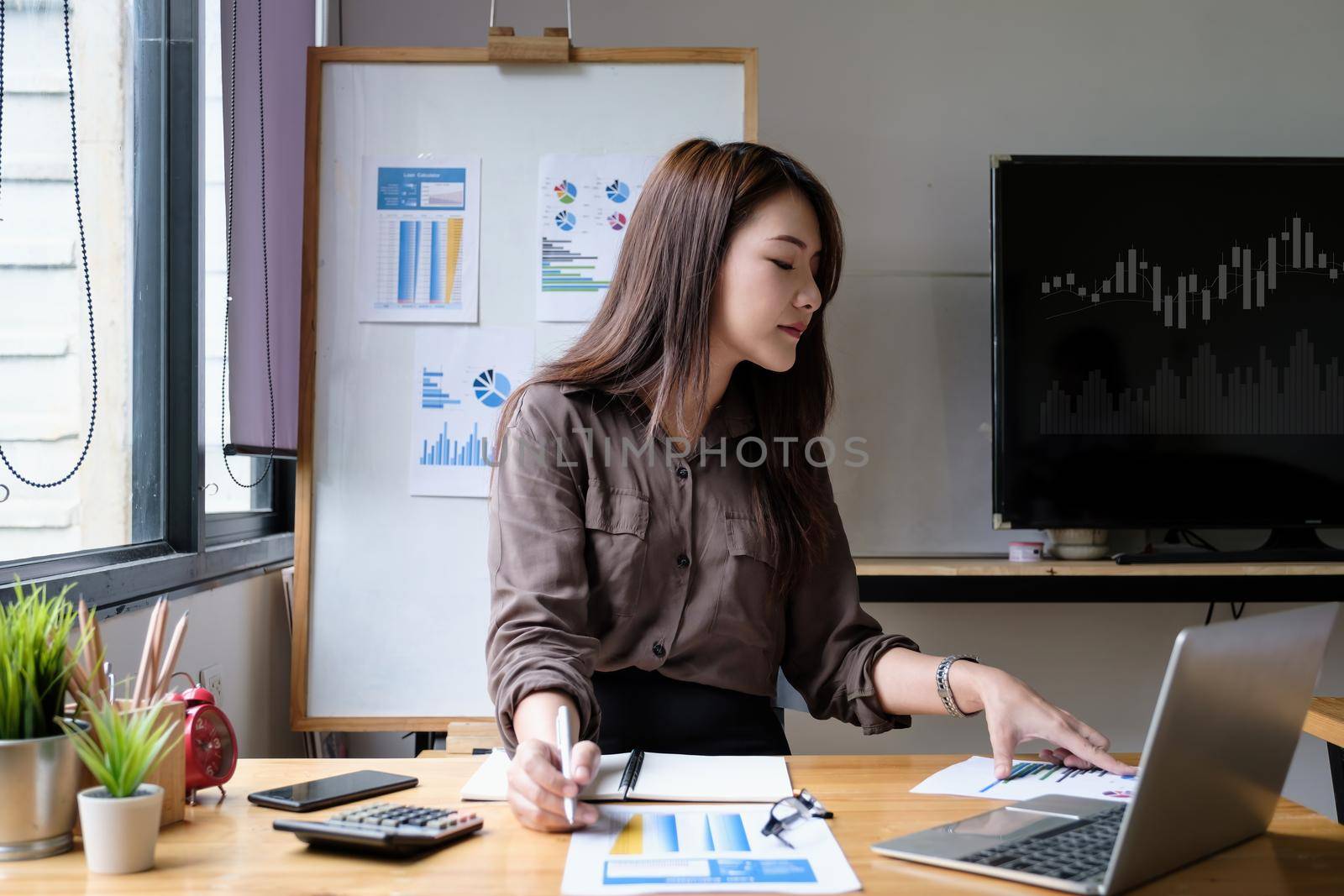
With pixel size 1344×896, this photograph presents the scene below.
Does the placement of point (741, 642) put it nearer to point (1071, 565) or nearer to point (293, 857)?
point (293, 857)

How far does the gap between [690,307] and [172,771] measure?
0.86 meters

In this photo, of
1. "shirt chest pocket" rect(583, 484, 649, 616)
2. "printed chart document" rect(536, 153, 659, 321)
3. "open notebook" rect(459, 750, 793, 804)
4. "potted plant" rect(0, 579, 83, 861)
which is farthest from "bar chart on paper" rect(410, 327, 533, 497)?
"potted plant" rect(0, 579, 83, 861)

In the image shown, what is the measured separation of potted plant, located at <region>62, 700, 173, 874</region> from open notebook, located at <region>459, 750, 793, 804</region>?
270 millimetres

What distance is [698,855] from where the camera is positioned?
30.9 inches

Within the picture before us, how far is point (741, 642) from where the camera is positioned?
4.66 ft

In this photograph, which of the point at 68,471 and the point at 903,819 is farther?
the point at 68,471

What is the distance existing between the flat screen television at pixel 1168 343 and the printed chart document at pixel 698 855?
1.65m

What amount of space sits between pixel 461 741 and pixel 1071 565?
133cm

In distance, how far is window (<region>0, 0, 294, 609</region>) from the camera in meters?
1.50

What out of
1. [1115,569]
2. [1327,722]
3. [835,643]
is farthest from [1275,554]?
[835,643]

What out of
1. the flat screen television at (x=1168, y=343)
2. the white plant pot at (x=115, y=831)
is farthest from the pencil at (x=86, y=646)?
the flat screen television at (x=1168, y=343)

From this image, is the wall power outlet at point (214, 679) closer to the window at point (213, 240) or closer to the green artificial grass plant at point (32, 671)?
the window at point (213, 240)

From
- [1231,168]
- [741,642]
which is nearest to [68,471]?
[741,642]

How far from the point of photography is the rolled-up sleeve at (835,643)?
4.45 feet
